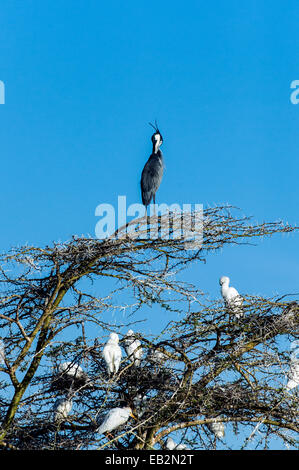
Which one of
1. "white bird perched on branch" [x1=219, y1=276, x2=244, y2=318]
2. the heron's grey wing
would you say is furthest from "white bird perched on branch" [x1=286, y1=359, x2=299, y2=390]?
the heron's grey wing

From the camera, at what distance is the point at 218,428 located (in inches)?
210

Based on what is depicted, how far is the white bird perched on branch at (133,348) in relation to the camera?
17.6 ft

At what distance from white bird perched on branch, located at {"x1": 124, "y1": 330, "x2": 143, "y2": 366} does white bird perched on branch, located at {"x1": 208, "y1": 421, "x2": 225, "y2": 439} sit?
83 centimetres

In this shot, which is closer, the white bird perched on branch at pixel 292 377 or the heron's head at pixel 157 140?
the white bird perched on branch at pixel 292 377

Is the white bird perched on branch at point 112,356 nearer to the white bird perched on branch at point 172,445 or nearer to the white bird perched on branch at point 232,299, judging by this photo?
the white bird perched on branch at point 172,445

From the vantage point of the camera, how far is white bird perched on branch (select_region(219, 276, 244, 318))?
5473 mm

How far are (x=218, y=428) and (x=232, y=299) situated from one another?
1.14 meters

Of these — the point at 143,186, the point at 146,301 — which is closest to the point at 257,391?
the point at 146,301

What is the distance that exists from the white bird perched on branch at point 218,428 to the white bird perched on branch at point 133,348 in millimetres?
829

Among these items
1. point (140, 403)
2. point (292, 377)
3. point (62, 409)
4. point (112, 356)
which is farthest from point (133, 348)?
point (292, 377)

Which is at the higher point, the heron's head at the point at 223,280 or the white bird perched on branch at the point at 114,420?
the heron's head at the point at 223,280

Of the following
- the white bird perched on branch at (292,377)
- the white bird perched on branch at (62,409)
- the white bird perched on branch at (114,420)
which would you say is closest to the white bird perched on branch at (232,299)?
the white bird perched on branch at (292,377)

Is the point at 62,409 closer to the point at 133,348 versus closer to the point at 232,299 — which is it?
the point at 133,348
